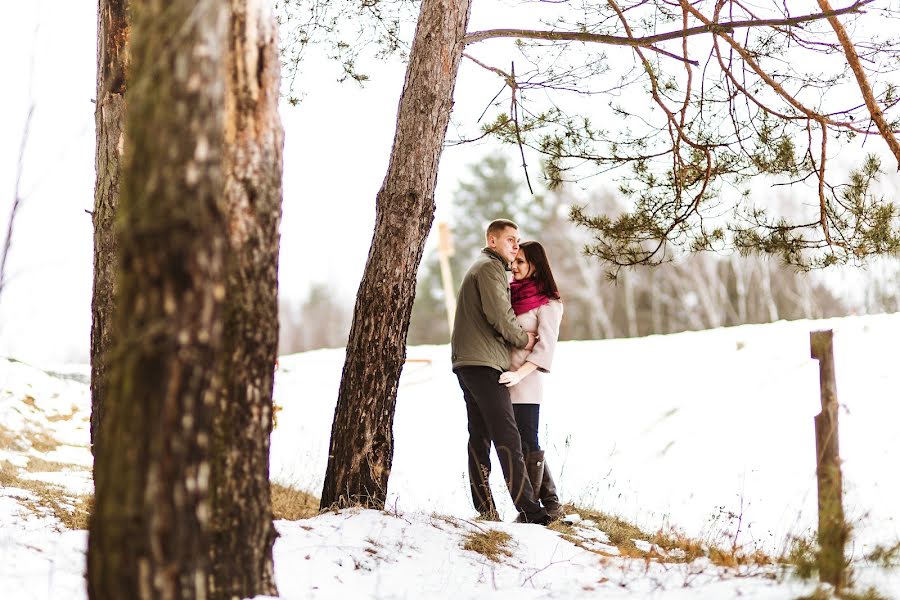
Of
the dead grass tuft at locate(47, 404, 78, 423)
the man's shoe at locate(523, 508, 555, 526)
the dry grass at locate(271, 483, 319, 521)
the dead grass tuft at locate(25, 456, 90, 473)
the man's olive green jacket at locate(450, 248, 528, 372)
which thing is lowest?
the dry grass at locate(271, 483, 319, 521)

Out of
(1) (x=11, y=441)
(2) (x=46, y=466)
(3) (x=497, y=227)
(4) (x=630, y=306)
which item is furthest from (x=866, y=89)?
(4) (x=630, y=306)

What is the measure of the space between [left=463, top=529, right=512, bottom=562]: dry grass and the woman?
563mm

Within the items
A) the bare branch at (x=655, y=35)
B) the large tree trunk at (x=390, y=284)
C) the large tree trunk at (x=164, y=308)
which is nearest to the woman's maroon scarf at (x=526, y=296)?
the large tree trunk at (x=390, y=284)

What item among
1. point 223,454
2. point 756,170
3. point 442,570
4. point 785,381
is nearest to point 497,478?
point 785,381

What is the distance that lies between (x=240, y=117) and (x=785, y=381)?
6586mm

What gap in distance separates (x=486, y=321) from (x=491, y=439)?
65cm

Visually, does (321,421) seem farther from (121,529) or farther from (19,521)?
(121,529)

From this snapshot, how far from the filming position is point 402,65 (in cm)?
615

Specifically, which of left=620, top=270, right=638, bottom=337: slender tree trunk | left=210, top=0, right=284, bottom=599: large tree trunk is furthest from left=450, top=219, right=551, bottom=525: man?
left=620, top=270, right=638, bottom=337: slender tree trunk

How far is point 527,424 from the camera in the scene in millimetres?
4438

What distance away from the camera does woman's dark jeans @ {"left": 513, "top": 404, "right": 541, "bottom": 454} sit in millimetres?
4422

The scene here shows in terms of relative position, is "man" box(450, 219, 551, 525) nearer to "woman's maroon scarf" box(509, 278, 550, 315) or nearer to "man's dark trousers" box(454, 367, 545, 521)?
"man's dark trousers" box(454, 367, 545, 521)

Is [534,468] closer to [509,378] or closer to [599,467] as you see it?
[509,378]

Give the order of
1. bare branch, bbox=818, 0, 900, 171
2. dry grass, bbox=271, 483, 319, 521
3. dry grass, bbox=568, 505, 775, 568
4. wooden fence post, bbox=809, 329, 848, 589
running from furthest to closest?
dry grass, bbox=271, 483, 319, 521, bare branch, bbox=818, 0, 900, 171, dry grass, bbox=568, 505, 775, 568, wooden fence post, bbox=809, 329, 848, 589
